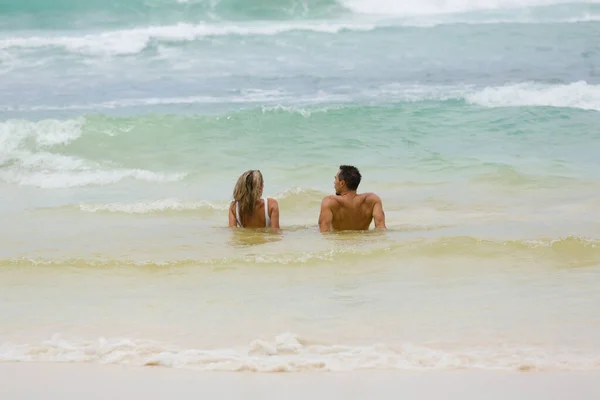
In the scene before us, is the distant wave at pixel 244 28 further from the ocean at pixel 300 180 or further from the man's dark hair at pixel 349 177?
the man's dark hair at pixel 349 177

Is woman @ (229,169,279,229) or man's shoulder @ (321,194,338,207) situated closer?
woman @ (229,169,279,229)

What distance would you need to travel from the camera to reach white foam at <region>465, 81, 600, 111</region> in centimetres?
1653

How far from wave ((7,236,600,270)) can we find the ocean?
0.9 inches

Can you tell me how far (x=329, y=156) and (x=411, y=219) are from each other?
189 inches

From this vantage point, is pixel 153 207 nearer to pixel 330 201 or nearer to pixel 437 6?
pixel 330 201

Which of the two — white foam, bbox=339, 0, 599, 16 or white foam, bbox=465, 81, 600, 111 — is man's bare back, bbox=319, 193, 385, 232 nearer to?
white foam, bbox=465, 81, 600, 111

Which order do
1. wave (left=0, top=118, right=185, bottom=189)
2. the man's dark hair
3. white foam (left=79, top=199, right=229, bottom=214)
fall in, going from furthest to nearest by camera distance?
1. wave (left=0, top=118, right=185, bottom=189)
2. white foam (left=79, top=199, right=229, bottom=214)
3. the man's dark hair

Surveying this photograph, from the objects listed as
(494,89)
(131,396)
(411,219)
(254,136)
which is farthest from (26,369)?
(494,89)

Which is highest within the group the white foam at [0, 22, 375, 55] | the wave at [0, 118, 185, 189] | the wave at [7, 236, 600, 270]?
the white foam at [0, 22, 375, 55]

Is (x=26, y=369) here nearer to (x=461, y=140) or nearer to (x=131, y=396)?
(x=131, y=396)

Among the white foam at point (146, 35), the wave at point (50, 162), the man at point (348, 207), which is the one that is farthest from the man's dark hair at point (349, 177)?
the white foam at point (146, 35)

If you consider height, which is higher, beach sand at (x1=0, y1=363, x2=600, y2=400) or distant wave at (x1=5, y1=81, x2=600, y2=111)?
distant wave at (x1=5, y1=81, x2=600, y2=111)

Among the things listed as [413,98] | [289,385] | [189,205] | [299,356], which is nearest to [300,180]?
[189,205]

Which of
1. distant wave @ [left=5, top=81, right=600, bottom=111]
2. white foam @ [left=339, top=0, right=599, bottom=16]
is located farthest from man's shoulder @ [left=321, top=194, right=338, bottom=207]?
white foam @ [left=339, top=0, right=599, bottom=16]
